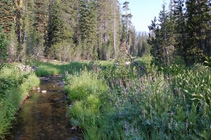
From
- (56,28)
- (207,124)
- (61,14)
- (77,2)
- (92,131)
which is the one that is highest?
(77,2)

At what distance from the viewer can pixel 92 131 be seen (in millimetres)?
3783

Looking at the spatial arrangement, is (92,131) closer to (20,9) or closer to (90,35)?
(20,9)

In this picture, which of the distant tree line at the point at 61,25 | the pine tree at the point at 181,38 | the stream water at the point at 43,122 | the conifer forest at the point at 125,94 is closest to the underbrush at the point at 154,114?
the conifer forest at the point at 125,94

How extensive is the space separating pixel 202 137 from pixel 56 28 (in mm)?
33757

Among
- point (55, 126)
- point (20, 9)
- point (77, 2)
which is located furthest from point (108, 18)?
point (55, 126)

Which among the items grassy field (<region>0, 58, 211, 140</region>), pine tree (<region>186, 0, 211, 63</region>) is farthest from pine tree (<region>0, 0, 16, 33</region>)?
grassy field (<region>0, 58, 211, 140</region>)

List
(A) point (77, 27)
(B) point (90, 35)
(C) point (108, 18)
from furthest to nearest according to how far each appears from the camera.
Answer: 1. (C) point (108, 18)
2. (A) point (77, 27)
3. (B) point (90, 35)

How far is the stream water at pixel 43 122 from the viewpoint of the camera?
4.55 meters

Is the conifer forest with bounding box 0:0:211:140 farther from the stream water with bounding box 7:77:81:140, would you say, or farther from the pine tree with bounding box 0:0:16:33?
the pine tree with bounding box 0:0:16:33

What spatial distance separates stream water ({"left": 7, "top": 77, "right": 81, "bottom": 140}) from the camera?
4.55 meters

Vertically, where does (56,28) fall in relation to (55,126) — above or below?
above

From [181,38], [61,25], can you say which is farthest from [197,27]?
[61,25]

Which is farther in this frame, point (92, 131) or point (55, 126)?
point (55, 126)

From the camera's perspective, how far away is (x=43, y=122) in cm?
552
